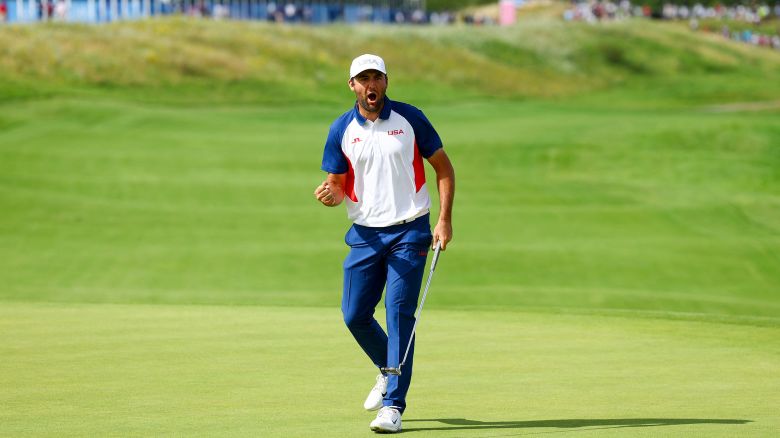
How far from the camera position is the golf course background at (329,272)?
7969 mm

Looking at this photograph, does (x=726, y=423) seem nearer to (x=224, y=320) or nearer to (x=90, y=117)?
(x=224, y=320)

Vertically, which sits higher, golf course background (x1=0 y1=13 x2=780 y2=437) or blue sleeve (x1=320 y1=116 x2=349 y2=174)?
blue sleeve (x1=320 y1=116 x2=349 y2=174)

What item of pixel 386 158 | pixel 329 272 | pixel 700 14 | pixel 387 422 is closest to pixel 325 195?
pixel 386 158

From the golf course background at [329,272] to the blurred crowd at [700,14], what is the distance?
57.9 metres

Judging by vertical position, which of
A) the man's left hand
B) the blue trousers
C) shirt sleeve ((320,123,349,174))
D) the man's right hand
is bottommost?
the blue trousers

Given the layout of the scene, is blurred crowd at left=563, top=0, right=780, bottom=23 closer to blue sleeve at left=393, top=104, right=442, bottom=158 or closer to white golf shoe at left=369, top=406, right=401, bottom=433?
blue sleeve at left=393, top=104, right=442, bottom=158

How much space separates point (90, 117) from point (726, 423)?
2703 cm

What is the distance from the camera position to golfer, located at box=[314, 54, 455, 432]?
7750 millimetres

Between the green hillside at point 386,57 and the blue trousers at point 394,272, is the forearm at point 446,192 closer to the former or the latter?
the blue trousers at point 394,272

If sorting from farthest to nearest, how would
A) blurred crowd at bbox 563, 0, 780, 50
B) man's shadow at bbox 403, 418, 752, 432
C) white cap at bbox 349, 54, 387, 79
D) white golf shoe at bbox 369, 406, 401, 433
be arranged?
1. blurred crowd at bbox 563, 0, 780, 50
2. white cap at bbox 349, 54, 387, 79
3. man's shadow at bbox 403, 418, 752, 432
4. white golf shoe at bbox 369, 406, 401, 433

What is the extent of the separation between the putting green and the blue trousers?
42cm

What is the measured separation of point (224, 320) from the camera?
12047mm

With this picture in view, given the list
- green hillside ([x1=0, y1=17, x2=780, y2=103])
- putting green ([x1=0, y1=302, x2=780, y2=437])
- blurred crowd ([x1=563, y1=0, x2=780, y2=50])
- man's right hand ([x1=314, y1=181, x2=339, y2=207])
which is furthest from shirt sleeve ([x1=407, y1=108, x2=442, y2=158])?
blurred crowd ([x1=563, y1=0, x2=780, y2=50])

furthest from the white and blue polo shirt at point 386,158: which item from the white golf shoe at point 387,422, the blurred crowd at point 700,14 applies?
the blurred crowd at point 700,14
